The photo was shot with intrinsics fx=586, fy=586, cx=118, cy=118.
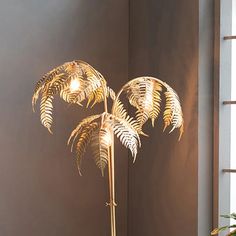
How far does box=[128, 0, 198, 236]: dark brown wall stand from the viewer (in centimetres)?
362

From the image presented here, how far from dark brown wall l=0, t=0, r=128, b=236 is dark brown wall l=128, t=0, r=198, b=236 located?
134 millimetres

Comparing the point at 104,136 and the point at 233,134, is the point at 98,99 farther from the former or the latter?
the point at 233,134

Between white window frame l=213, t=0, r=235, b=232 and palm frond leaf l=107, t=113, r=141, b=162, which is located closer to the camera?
palm frond leaf l=107, t=113, r=141, b=162

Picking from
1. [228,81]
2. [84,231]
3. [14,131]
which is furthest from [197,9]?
[84,231]

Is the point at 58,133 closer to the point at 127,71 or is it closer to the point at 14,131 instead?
the point at 14,131

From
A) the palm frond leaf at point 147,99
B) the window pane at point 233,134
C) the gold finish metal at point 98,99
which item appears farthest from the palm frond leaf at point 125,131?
the window pane at point 233,134

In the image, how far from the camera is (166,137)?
3805 mm

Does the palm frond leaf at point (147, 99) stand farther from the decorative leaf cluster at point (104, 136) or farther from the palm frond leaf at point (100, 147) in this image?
the palm frond leaf at point (100, 147)

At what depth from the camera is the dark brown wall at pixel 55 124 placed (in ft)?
12.0

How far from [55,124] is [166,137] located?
0.73 m

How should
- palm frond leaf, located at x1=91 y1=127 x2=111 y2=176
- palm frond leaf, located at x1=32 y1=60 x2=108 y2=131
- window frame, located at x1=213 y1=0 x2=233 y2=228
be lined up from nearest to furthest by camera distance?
1. palm frond leaf, located at x1=91 y1=127 x2=111 y2=176
2. palm frond leaf, located at x1=32 y1=60 x2=108 y2=131
3. window frame, located at x1=213 y1=0 x2=233 y2=228

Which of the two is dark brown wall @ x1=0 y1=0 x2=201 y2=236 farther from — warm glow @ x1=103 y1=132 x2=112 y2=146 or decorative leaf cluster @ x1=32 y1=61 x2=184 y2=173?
warm glow @ x1=103 y1=132 x2=112 y2=146

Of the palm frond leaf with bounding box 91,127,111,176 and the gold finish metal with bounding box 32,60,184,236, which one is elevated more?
the gold finish metal with bounding box 32,60,184,236

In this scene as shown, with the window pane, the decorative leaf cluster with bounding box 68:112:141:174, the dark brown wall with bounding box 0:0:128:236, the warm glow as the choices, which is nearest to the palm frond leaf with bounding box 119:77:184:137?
the decorative leaf cluster with bounding box 68:112:141:174
